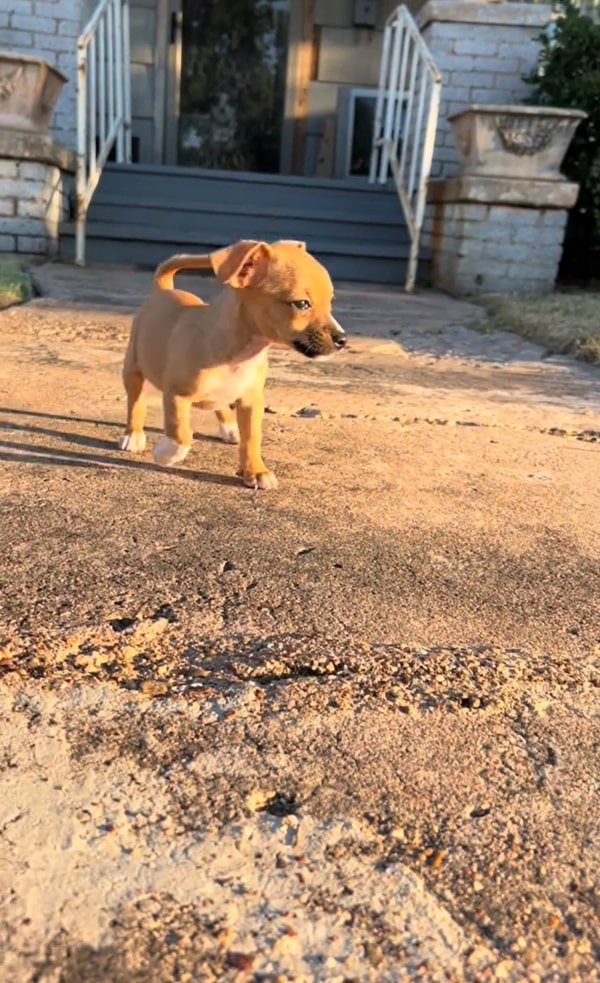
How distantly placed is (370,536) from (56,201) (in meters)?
6.08

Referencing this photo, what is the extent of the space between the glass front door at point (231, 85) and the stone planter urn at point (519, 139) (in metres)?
4.53

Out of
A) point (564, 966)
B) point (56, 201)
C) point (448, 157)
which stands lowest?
point (564, 966)

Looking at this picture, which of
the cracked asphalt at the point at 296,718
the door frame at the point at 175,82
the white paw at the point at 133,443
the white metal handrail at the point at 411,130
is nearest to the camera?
the cracked asphalt at the point at 296,718

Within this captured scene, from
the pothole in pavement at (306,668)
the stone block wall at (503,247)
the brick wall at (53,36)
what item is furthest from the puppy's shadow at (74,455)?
the brick wall at (53,36)

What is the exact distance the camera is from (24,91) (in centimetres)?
649

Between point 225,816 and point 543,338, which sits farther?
point 543,338

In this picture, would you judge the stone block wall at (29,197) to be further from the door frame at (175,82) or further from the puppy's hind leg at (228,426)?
the puppy's hind leg at (228,426)

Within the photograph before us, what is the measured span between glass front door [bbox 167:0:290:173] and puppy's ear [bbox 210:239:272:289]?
940 cm

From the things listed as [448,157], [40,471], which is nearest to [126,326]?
[40,471]

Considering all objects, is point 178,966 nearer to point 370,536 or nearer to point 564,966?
point 564,966

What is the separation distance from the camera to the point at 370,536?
1994 mm

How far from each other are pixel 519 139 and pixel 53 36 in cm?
465

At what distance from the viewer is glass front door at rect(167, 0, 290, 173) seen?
1056 cm

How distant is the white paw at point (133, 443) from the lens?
250 centimetres
